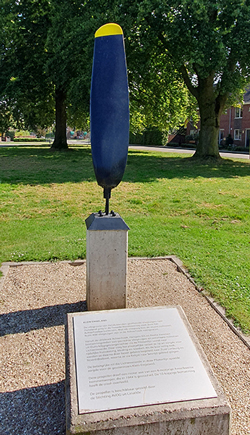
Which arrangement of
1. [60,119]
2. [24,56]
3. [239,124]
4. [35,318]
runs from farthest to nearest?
1. [239,124]
2. [60,119]
3. [24,56]
4. [35,318]

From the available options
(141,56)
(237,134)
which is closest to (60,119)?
(141,56)

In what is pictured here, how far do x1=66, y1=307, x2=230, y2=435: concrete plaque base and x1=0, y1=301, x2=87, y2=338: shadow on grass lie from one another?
139 cm

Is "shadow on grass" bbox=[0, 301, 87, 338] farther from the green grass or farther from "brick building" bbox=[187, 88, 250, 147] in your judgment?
Result: "brick building" bbox=[187, 88, 250, 147]

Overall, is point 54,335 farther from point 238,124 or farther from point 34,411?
→ point 238,124

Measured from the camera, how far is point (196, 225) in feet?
27.4

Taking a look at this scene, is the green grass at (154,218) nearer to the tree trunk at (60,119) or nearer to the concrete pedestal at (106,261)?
the concrete pedestal at (106,261)

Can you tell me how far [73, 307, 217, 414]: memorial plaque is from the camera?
7.97 ft

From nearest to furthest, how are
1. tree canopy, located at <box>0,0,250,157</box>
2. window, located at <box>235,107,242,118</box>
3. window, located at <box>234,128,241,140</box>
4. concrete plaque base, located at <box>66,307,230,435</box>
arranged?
concrete plaque base, located at <box>66,307,230,435</box> → tree canopy, located at <box>0,0,250,157</box> → window, located at <box>234,128,241,140</box> → window, located at <box>235,107,242,118</box>

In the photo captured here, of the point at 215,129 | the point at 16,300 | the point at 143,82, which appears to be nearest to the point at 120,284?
the point at 16,300

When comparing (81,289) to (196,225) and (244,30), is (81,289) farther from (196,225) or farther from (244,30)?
(244,30)

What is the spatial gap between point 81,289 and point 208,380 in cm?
286

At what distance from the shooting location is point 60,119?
25.9 metres

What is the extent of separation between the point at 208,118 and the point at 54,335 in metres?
18.3

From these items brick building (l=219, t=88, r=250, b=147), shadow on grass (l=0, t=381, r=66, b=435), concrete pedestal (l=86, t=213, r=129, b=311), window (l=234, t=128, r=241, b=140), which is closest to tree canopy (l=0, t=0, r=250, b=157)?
concrete pedestal (l=86, t=213, r=129, b=311)
